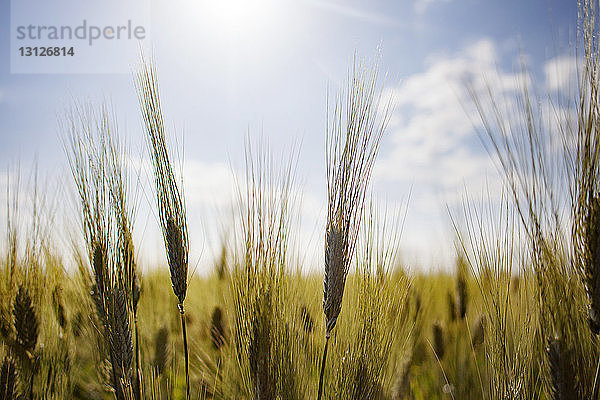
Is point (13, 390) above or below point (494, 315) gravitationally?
below

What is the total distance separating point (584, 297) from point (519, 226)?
0.89ft

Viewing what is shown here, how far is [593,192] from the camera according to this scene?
1232 mm

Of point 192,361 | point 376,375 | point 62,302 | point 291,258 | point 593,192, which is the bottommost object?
point 192,361

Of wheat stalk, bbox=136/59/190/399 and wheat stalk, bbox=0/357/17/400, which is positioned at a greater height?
wheat stalk, bbox=136/59/190/399

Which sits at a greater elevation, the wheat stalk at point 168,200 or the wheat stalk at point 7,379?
the wheat stalk at point 168,200

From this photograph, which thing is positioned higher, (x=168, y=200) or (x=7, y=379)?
(x=168, y=200)

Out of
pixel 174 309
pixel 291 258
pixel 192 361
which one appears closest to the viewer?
pixel 291 258

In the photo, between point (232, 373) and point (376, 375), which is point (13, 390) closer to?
point (232, 373)

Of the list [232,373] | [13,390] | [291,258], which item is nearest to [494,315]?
[291,258]

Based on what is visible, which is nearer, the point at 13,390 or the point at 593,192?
the point at 593,192

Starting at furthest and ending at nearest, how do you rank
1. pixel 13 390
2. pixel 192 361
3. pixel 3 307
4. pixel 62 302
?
pixel 192 361 < pixel 62 302 < pixel 3 307 < pixel 13 390

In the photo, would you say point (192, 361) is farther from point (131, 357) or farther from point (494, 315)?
point (494, 315)

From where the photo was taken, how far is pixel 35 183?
1.92 metres

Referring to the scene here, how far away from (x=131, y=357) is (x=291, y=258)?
1.94 feet
